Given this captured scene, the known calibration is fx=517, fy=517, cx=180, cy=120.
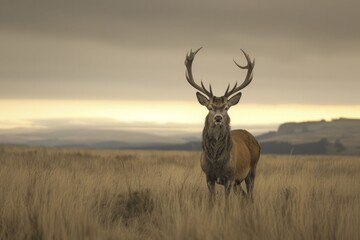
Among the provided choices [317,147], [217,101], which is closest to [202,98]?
[217,101]

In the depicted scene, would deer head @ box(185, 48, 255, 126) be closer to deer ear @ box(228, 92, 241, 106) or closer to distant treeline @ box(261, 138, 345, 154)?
deer ear @ box(228, 92, 241, 106)

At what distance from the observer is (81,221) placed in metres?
5.80

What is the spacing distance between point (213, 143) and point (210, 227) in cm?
389

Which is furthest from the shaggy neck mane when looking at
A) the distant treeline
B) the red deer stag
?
the distant treeline

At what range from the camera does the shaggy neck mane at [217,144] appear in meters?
9.20

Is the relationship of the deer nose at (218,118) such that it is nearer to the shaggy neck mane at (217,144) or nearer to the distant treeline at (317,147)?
the shaggy neck mane at (217,144)

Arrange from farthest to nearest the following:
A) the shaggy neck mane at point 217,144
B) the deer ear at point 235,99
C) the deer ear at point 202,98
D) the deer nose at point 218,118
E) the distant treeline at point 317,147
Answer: the distant treeline at point 317,147 < the deer ear at point 235,99 < the deer ear at point 202,98 < the shaggy neck mane at point 217,144 < the deer nose at point 218,118

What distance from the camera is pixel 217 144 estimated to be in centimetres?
922

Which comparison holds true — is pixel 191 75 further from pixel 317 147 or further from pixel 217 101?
pixel 317 147

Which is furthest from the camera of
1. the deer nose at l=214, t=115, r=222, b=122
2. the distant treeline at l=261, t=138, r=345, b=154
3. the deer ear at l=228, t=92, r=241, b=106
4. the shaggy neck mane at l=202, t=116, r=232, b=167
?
the distant treeline at l=261, t=138, r=345, b=154

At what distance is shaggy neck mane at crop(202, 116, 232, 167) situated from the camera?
30.2 feet

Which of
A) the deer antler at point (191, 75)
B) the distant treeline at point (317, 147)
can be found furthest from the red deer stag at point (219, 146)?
the distant treeline at point (317, 147)

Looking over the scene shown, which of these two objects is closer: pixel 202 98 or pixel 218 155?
pixel 218 155

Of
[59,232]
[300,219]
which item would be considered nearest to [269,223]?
[300,219]
